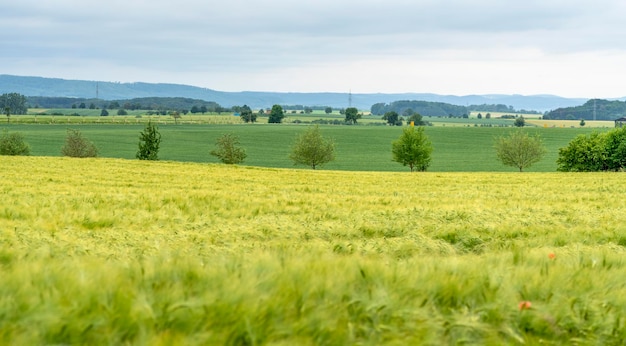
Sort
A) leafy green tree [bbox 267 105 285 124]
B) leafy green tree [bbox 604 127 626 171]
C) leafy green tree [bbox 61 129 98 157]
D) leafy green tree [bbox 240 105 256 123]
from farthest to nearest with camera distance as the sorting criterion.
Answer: leafy green tree [bbox 267 105 285 124] < leafy green tree [bbox 240 105 256 123] < leafy green tree [bbox 61 129 98 157] < leafy green tree [bbox 604 127 626 171]

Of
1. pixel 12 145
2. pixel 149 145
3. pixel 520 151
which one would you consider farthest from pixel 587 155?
→ pixel 12 145

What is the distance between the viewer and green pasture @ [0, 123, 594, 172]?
105688 mm

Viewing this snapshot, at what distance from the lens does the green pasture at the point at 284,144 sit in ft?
347

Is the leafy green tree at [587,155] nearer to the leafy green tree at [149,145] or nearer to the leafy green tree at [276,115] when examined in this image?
the leafy green tree at [149,145]

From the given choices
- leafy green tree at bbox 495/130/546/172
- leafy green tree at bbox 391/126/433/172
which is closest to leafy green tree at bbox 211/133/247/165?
leafy green tree at bbox 391/126/433/172

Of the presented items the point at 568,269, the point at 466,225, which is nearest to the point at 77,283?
the point at 568,269

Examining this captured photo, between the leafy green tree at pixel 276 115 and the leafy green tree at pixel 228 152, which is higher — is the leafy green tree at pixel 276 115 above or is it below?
above

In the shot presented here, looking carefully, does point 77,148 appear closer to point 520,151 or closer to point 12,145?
point 12,145

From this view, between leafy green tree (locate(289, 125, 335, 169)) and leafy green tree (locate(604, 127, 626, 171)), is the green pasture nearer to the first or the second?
leafy green tree (locate(289, 125, 335, 169))

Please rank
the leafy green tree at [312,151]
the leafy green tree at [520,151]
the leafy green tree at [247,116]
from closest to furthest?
1. the leafy green tree at [520,151]
2. the leafy green tree at [312,151]
3. the leafy green tree at [247,116]

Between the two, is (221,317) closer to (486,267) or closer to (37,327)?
(37,327)

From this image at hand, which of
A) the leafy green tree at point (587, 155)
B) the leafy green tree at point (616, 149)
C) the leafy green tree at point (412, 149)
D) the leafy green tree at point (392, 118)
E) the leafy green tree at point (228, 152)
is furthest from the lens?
the leafy green tree at point (392, 118)

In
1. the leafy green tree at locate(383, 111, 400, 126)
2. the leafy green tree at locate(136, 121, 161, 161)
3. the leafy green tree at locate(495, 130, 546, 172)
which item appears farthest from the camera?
the leafy green tree at locate(383, 111, 400, 126)

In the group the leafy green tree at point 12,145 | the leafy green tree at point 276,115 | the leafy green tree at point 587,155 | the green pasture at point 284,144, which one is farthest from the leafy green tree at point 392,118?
the leafy green tree at point 587,155
